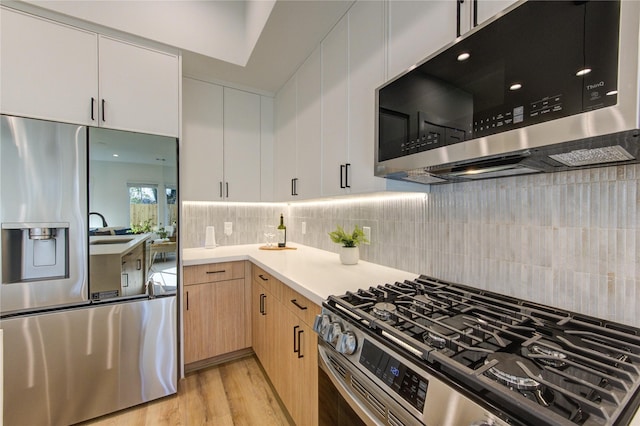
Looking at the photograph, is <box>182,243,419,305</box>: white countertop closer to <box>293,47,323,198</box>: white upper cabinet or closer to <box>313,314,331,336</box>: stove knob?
<box>313,314,331,336</box>: stove knob

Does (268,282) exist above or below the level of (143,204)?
below

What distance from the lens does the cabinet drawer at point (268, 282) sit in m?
1.67

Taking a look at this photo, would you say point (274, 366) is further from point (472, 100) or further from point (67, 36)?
point (67, 36)

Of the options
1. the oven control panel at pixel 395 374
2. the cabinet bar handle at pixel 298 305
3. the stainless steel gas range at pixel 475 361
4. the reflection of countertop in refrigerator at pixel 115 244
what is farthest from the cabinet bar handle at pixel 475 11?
the reflection of countertop in refrigerator at pixel 115 244

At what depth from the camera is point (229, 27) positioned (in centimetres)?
215

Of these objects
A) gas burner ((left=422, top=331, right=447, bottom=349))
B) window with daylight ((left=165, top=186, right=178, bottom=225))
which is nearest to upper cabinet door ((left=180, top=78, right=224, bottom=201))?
window with daylight ((left=165, top=186, right=178, bottom=225))

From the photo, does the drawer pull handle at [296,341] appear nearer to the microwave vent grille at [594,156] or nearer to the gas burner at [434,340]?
the gas burner at [434,340]

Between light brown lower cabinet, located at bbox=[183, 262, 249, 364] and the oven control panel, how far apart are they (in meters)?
1.65

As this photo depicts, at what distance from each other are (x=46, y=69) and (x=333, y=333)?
7.07ft

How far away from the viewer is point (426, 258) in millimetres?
1464

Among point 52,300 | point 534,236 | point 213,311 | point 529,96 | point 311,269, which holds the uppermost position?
point 529,96

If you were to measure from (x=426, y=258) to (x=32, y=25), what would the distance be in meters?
2.58

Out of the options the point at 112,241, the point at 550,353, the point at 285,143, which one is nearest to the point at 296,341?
the point at 550,353

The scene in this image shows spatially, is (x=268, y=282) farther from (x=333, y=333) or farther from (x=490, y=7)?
(x=490, y=7)
